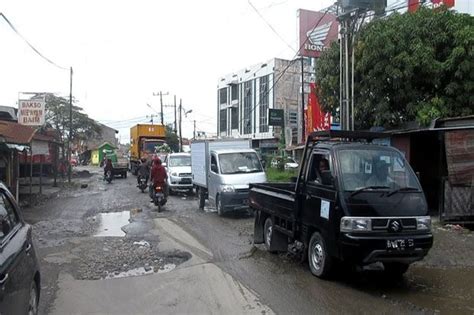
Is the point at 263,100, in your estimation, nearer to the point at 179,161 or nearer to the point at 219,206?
the point at 179,161

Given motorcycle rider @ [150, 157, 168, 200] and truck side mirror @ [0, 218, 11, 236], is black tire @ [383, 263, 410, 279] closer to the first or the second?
truck side mirror @ [0, 218, 11, 236]

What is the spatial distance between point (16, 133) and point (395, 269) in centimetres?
1374

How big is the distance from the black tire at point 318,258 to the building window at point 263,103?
4507 centimetres

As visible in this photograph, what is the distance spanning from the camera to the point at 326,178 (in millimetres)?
7320

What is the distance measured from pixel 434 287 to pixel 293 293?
6.81ft

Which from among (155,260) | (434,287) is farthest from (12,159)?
(434,287)

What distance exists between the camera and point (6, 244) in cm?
423

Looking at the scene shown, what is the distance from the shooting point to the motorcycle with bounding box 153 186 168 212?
16.8 meters

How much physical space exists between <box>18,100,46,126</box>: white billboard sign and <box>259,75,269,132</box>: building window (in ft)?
114

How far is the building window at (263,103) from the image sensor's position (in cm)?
5272

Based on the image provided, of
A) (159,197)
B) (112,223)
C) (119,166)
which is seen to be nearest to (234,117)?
(119,166)

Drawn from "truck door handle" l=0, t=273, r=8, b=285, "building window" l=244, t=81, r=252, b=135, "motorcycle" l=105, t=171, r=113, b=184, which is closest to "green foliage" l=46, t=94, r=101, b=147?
"motorcycle" l=105, t=171, r=113, b=184

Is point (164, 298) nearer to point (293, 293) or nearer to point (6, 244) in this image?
point (293, 293)

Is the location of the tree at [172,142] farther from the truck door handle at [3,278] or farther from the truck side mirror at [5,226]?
the truck door handle at [3,278]
